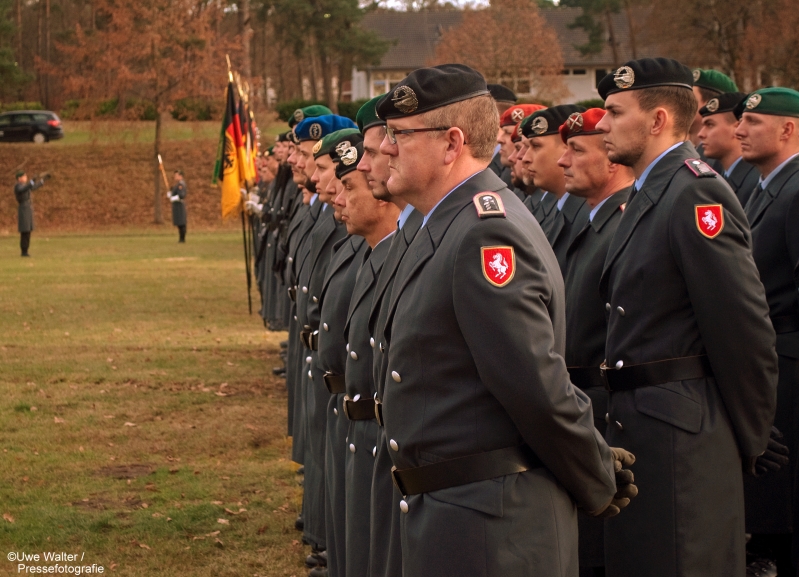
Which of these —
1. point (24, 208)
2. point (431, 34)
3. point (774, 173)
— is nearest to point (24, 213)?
point (24, 208)

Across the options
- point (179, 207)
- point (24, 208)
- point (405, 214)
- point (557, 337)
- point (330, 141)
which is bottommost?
point (179, 207)

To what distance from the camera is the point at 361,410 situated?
391 cm

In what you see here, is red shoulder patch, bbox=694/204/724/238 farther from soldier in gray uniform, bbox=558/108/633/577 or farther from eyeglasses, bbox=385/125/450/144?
eyeglasses, bbox=385/125/450/144

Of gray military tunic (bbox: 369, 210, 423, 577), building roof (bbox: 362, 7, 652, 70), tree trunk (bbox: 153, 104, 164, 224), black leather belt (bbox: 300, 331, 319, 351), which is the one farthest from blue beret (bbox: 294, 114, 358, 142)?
building roof (bbox: 362, 7, 652, 70)

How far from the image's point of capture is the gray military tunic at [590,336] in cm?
429

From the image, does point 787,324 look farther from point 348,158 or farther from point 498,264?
point 498,264

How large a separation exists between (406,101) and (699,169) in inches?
57.5

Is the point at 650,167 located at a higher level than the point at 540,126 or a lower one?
lower

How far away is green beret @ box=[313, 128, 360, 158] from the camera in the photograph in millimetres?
5230

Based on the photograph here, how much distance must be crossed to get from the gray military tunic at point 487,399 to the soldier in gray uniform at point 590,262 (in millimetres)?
1521

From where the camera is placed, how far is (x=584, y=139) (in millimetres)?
4562

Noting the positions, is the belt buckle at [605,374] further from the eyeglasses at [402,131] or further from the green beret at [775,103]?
the green beret at [775,103]

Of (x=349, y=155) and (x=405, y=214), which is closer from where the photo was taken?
(x=405, y=214)

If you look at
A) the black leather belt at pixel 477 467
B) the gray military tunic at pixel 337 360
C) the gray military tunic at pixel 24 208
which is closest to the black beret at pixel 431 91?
the black leather belt at pixel 477 467
